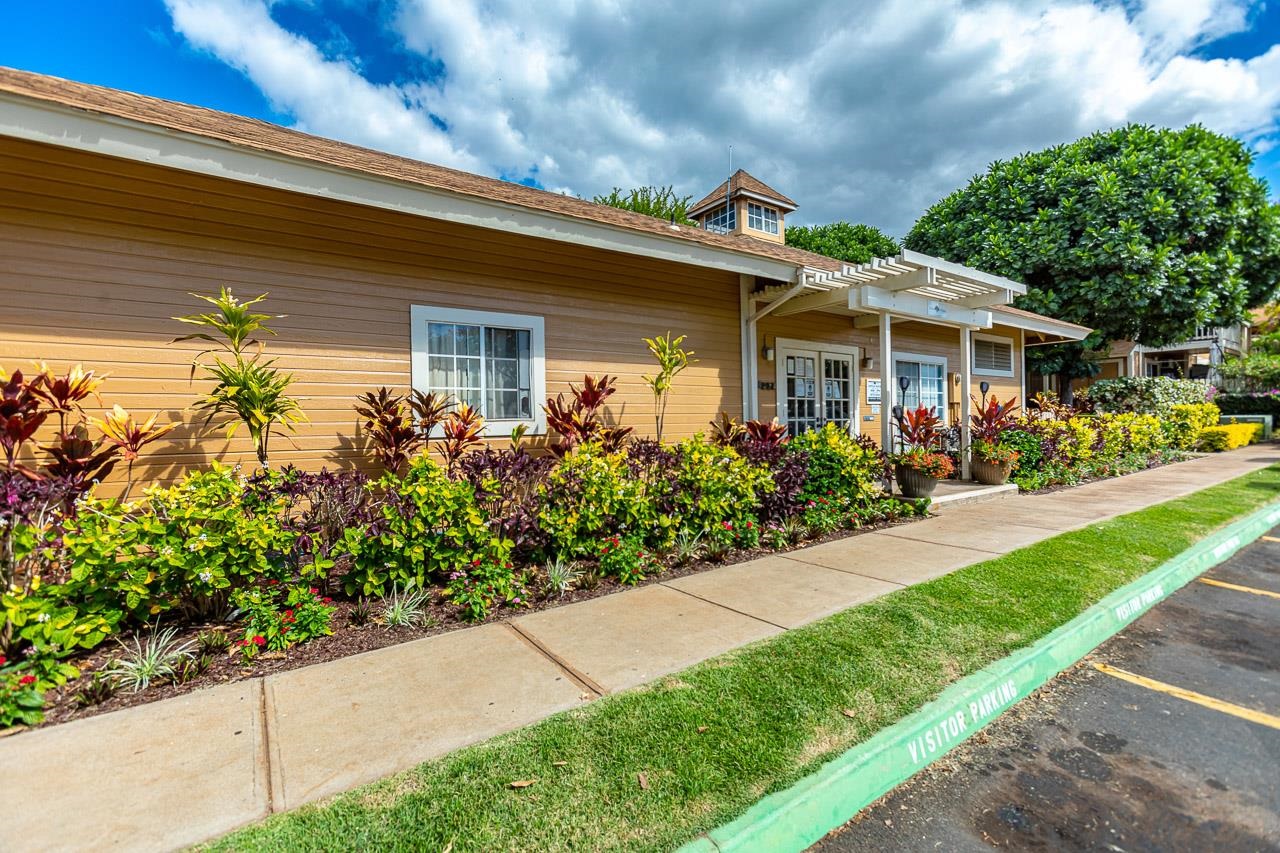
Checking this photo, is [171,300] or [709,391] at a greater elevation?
[171,300]

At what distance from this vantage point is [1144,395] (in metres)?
16.0

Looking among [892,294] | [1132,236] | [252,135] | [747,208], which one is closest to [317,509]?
[252,135]

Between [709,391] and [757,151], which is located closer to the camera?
[709,391]

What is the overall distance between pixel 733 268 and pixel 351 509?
495 cm

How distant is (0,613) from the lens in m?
2.68

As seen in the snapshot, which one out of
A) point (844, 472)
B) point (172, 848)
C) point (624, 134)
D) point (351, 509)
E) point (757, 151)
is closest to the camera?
point (172, 848)

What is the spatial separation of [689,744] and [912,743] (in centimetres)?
96

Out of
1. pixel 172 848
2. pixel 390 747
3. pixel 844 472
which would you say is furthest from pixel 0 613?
pixel 844 472

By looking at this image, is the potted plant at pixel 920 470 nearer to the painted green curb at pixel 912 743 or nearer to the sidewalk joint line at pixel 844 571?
the sidewalk joint line at pixel 844 571

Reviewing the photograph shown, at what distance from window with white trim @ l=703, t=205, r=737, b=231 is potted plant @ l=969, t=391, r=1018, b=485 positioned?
7.97 meters

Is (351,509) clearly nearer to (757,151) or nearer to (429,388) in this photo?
(429,388)

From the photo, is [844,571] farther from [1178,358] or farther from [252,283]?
[1178,358]

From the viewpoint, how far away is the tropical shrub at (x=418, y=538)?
149 inches

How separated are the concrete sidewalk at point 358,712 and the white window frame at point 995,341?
9.59 metres
